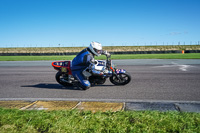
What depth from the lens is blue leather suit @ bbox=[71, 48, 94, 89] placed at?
6.46 metres

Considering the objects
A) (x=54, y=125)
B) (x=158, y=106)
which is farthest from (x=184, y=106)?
(x=54, y=125)

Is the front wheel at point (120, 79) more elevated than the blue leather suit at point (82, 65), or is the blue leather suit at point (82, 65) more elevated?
the blue leather suit at point (82, 65)

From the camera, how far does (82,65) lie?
666 centimetres

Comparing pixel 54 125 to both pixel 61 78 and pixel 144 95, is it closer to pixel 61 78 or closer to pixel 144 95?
pixel 144 95

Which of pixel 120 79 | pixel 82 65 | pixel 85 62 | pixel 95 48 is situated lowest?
pixel 120 79

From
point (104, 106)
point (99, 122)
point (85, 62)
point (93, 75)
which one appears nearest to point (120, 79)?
point (93, 75)

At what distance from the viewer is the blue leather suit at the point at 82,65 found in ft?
21.2

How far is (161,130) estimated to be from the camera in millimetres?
2984

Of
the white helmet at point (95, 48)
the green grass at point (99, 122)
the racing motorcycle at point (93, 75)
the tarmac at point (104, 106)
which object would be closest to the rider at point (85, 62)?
the white helmet at point (95, 48)

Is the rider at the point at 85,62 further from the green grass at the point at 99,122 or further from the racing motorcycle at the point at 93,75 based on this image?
the green grass at the point at 99,122

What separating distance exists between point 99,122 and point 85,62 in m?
3.42

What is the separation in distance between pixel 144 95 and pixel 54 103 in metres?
2.56

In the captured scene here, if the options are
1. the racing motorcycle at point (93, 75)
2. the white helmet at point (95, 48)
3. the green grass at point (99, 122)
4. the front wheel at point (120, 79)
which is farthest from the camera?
the front wheel at point (120, 79)

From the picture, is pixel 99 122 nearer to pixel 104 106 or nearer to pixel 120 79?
pixel 104 106
